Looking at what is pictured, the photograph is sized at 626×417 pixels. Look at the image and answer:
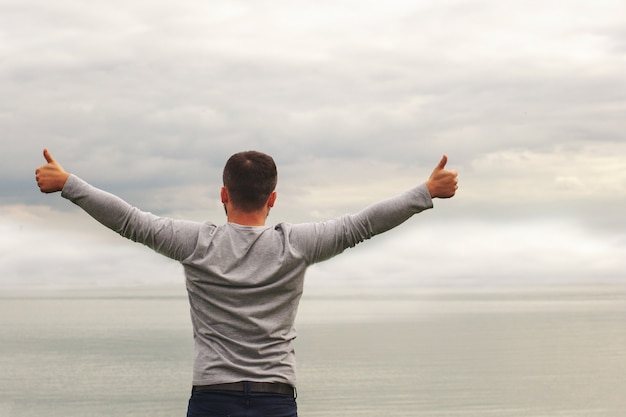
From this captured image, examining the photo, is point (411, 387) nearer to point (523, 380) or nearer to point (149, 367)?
point (523, 380)

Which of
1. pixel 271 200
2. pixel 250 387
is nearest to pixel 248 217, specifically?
pixel 271 200

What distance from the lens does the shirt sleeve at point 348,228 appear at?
186 inches

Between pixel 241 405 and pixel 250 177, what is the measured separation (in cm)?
108

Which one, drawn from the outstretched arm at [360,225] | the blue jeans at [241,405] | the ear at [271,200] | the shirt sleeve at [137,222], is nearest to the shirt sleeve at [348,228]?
the outstretched arm at [360,225]

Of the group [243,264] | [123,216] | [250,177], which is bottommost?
[243,264]

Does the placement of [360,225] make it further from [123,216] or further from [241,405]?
[123,216]

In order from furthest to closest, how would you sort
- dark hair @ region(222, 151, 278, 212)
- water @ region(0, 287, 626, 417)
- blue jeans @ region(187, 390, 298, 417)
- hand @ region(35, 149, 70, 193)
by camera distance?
water @ region(0, 287, 626, 417), hand @ region(35, 149, 70, 193), dark hair @ region(222, 151, 278, 212), blue jeans @ region(187, 390, 298, 417)

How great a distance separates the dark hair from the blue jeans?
35.9 inches

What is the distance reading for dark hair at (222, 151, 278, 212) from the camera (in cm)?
462

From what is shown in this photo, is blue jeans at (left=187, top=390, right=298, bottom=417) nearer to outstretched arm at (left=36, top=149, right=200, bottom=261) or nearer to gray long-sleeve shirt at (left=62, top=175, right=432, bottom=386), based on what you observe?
gray long-sleeve shirt at (left=62, top=175, right=432, bottom=386)

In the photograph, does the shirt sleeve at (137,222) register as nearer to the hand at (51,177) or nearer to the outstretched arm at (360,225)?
the hand at (51,177)

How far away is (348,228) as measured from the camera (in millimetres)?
4719

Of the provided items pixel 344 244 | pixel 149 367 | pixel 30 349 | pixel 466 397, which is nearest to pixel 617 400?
pixel 466 397

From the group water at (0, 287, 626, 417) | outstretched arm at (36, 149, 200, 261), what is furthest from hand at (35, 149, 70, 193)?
water at (0, 287, 626, 417)
